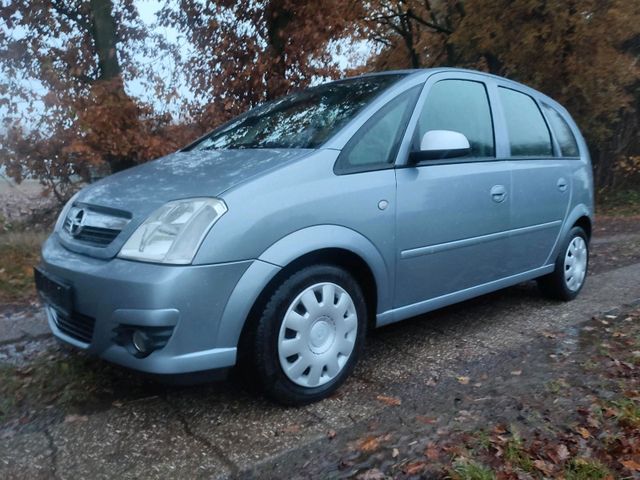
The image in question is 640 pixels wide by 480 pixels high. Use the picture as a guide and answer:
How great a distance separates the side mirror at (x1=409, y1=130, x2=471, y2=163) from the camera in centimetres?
345

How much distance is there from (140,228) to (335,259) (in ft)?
3.24

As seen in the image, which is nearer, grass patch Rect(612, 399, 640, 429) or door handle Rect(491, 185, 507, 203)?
grass patch Rect(612, 399, 640, 429)

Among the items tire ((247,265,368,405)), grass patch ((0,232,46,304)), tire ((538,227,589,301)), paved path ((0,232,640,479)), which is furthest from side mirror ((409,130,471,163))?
grass patch ((0,232,46,304))

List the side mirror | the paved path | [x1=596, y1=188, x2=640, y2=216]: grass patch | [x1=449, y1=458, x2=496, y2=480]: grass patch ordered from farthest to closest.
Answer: [x1=596, y1=188, x2=640, y2=216]: grass patch, the side mirror, the paved path, [x1=449, y1=458, x2=496, y2=480]: grass patch

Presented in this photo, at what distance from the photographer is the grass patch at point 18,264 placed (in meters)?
5.20

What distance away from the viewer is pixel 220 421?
297 cm

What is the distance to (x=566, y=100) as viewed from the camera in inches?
456

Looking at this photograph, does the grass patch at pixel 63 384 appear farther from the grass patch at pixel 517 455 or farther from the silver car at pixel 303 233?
the grass patch at pixel 517 455

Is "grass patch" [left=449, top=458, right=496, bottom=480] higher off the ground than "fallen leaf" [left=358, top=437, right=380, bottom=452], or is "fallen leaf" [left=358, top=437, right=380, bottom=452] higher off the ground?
"grass patch" [left=449, top=458, right=496, bottom=480]

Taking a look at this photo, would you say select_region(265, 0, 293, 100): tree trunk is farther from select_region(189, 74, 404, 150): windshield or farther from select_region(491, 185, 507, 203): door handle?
select_region(491, 185, 507, 203): door handle

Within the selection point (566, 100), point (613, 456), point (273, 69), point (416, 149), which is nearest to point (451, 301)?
point (416, 149)

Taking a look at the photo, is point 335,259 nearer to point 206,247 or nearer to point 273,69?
point 206,247

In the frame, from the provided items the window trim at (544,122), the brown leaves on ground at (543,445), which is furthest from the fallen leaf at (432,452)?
the window trim at (544,122)

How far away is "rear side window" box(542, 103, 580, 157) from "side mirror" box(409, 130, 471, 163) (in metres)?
1.79
